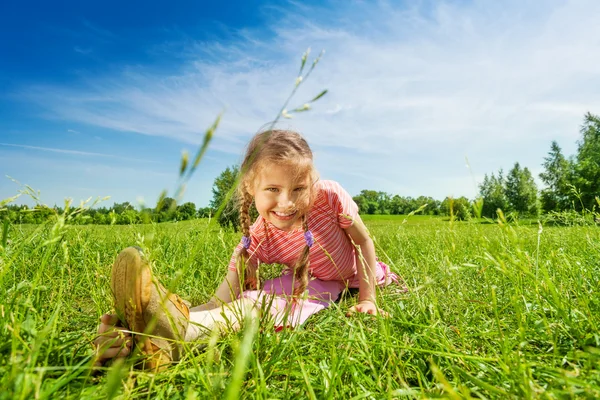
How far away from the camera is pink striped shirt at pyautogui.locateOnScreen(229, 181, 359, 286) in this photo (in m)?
3.20

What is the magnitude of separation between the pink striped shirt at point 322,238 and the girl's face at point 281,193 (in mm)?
247

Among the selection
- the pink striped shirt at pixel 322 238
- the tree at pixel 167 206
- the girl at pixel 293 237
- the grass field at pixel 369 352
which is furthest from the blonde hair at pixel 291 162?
the tree at pixel 167 206

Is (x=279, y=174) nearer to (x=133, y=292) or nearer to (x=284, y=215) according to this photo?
(x=284, y=215)

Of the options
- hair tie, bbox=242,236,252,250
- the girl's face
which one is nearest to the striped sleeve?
the girl's face

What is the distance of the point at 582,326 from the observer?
162cm

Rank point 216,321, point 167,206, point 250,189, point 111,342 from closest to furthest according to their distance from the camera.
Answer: point 167,206 < point 111,342 < point 216,321 < point 250,189

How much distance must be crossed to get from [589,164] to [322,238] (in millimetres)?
47307

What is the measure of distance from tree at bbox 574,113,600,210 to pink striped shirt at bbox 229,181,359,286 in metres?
39.4

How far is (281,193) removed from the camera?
112 inches

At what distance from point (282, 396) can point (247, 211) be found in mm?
2177

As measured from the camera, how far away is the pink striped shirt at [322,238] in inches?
126

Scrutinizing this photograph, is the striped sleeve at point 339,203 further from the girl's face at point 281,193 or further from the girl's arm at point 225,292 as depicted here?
the girl's arm at point 225,292

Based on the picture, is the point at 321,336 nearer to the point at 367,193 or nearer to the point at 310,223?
the point at 310,223

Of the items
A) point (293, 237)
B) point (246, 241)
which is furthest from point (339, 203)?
point (246, 241)
